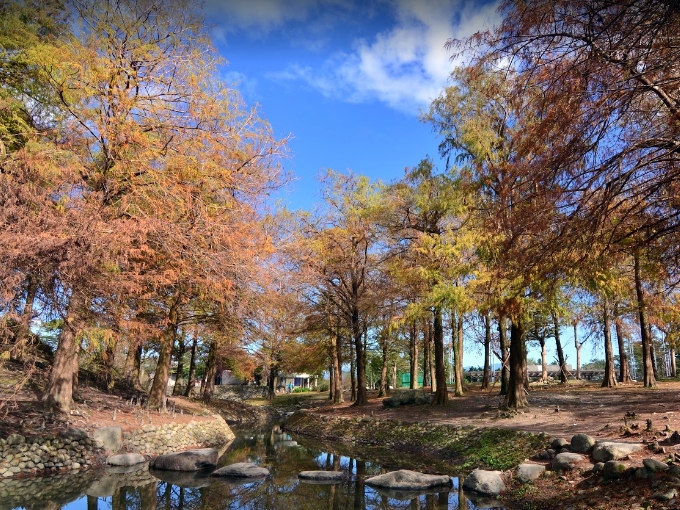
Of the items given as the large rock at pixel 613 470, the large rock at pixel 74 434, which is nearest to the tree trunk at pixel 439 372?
the large rock at pixel 613 470

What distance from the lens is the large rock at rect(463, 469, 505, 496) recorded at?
388 inches

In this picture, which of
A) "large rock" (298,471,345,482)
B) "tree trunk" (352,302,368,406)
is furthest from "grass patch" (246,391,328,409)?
"large rock" (298,471,345,482)

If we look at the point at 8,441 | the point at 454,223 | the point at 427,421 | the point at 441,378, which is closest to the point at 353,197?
the point at 454,223

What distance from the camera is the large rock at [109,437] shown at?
13.4m

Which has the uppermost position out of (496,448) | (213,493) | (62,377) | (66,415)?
(62,377)

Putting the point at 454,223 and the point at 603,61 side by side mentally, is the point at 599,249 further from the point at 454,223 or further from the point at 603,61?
the point at 454,223

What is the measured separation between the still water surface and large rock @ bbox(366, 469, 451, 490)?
0.23m

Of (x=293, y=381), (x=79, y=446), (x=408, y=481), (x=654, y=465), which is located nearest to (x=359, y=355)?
(x=408, y=481)

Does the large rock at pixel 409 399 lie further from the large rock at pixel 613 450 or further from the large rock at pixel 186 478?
the large rock at pixel 613 450

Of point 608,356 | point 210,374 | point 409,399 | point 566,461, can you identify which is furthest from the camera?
point 210,374

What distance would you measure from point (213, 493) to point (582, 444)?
7.90 metres

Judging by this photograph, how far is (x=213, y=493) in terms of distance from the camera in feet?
34.8

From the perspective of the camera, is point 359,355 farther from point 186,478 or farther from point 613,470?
point 613,470

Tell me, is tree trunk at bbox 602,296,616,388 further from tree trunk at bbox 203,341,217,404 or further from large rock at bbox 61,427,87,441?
large rock at bbox 61,427,87,441
